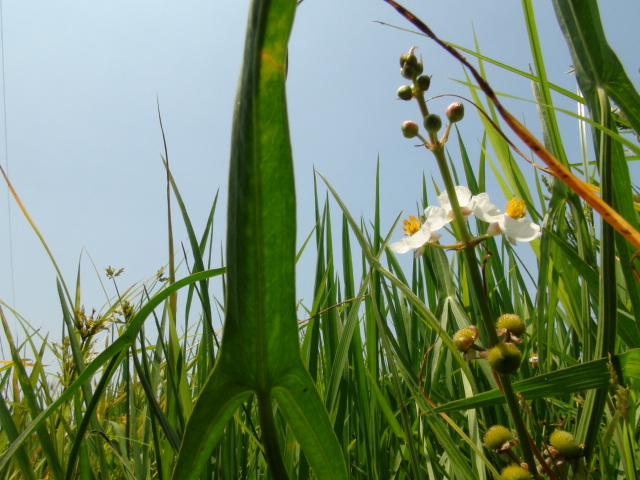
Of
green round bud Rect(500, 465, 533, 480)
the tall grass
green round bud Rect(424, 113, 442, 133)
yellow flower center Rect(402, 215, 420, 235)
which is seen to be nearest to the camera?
Result: the tall grass

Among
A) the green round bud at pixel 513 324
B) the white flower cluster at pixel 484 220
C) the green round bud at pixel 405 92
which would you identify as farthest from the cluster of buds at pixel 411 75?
the green round bud at pixel 513 324

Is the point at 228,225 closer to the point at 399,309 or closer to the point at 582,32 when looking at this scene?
the point at 582,32

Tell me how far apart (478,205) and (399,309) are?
65cm

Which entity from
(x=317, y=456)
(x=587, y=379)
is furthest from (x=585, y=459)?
(x=317, y=456)

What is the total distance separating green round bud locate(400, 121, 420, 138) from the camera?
1.98 feet

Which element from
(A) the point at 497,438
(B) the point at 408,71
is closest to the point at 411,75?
(B) the point at 408,71

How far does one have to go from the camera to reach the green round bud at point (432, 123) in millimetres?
568

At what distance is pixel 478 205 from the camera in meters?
0.64

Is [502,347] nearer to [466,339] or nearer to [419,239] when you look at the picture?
[466,339]

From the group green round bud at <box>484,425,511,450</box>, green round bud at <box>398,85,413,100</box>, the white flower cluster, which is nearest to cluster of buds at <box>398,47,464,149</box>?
green round bud at <box>398,85,413,100</box>

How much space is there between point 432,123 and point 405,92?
69mm

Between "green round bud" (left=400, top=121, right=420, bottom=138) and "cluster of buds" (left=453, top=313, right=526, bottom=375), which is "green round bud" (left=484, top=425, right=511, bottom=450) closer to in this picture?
"cluster of buds" (left=453, top=313, right=526, bottom=375)

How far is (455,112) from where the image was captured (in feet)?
2.03

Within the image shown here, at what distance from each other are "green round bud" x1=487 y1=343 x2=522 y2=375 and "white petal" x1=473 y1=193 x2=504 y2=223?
195 millimetres
